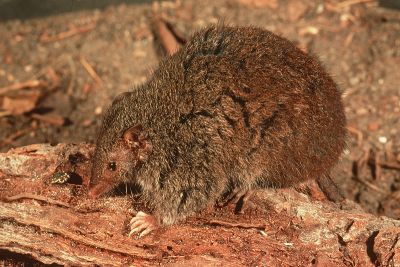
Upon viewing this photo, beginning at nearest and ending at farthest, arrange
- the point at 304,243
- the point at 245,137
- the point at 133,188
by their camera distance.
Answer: the point at 304,243
the point at 245,137
the point at 133,188

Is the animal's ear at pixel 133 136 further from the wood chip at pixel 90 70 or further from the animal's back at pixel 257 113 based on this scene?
the wood chip at pixel 90 70

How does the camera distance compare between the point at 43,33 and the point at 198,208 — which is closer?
the point at 198,208

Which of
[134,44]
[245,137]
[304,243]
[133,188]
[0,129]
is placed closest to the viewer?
[304,243]

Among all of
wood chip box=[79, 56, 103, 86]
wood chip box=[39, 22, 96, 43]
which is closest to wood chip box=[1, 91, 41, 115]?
wood chip box=[79, 56, 103, 86]

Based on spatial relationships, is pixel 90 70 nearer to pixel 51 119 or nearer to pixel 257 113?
pixel 51 119

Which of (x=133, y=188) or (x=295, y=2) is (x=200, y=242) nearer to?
(x=133, y=188)

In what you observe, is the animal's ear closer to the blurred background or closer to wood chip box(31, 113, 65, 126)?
the blurred background

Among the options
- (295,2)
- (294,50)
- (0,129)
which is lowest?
(0,129)

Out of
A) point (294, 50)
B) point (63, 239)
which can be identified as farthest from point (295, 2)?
point (63, 239)
